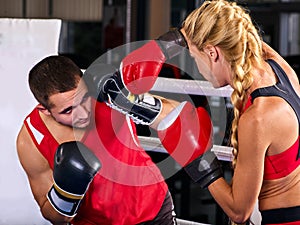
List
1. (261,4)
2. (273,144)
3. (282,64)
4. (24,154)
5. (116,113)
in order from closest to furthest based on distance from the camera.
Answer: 1. (273,144)
2. (282,64)
3. (116,113)
4. (24,154)
5. (261,4)

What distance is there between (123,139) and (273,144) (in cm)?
53

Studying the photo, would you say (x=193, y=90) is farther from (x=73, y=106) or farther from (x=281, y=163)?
(x=281, y=163)

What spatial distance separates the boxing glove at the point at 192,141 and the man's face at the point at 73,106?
9.3 inches

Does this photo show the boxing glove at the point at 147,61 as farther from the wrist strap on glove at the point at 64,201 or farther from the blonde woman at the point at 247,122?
the wrist strap on glove at the point at 64,201

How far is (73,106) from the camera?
5.80 feet

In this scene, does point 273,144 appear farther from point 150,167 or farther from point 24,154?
point 24,154

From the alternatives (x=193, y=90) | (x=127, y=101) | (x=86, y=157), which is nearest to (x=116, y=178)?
(x=86, y=157)

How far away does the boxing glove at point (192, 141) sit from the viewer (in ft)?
5.06

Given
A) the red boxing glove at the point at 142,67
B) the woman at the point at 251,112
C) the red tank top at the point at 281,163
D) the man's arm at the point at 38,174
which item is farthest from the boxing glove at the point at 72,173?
the red tank top at the point at 281,163

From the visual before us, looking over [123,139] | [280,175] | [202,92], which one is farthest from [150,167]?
[280,175]

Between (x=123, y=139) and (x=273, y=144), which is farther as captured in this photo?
(x=123, y=139)

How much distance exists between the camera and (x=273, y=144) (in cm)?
143

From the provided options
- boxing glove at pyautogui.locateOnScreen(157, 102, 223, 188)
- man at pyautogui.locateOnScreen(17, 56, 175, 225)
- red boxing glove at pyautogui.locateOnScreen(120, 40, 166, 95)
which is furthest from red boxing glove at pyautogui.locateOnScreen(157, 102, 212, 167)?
man at pyautogui.locateOnScreen(17, 56, 175, 225)

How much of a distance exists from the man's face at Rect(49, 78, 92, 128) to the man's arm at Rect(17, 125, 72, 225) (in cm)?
16
